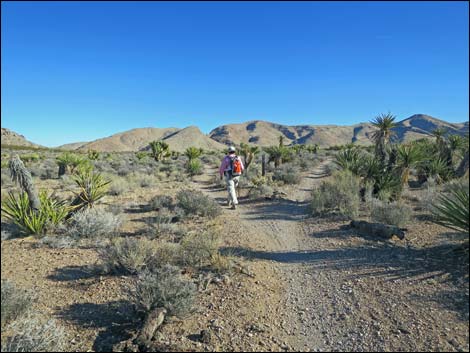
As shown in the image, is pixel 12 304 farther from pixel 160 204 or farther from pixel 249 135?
pixel 249 135

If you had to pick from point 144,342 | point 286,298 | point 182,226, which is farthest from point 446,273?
point 182,226

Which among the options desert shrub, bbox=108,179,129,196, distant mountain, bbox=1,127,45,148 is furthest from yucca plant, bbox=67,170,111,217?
distant mountain, bbox=1,127,45,148

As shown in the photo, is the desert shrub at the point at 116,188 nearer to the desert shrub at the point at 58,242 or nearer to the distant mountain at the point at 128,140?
the desert shrub at the point at 58,242

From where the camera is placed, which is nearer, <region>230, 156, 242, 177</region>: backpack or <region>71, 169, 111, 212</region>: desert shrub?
<region>71, 169, 111, 212</region>: desert shrub

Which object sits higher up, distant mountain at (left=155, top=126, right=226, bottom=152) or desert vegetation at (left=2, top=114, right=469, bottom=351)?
distant mountain at (left=155, top=126, right=226, bottom=152)

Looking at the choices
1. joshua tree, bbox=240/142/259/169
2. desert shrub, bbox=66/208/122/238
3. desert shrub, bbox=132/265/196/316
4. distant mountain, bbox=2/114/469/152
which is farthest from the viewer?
distant mountain, bbox=2/114/469/152

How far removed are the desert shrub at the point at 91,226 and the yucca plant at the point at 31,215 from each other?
1.47 feet

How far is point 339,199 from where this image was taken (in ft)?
31.4

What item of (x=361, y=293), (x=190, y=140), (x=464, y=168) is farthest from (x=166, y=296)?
(x=190, y=140)

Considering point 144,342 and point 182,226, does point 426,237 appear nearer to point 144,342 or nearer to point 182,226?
point 182,226

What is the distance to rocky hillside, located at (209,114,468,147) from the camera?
460 ft

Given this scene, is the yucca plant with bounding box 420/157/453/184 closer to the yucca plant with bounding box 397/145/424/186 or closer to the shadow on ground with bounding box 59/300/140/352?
the yucca plant with bounding box 397/145/424/186

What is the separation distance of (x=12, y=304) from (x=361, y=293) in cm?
472

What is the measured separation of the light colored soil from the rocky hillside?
413 ft
